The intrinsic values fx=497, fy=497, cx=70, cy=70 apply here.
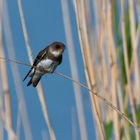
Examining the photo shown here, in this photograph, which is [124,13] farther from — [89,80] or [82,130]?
[82,130]

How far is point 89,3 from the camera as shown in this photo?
4.98ft

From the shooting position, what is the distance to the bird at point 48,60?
1654 millimetres

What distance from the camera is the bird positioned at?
165cm

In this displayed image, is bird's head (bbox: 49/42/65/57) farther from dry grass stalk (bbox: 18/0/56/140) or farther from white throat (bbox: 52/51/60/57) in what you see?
dry grass stalk (bbox: 18/0/56/140)

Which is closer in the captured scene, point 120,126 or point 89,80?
point 89,80

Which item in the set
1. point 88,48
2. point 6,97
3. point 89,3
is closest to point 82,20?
point 88,48

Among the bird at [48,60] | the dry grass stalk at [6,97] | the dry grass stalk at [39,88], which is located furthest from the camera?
the bird at [48,60]

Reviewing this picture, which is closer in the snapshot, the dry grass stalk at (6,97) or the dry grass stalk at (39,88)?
the dry grass stalk at (39,88)

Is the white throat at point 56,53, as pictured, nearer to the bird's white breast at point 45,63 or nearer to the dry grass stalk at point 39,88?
the bird's white breast at point 45,63

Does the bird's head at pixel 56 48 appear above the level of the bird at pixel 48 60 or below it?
above

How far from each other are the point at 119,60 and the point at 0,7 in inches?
15.6

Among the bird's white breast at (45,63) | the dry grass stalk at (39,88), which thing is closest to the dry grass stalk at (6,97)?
the dry grass stalk at (39,88)

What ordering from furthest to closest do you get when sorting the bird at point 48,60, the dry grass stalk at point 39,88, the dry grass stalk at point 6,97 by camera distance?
the bird at point 48,60 → the dry grass stalk at point 6,97 → the dry grass stalk at point 39,88

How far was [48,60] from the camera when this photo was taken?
1.75m
